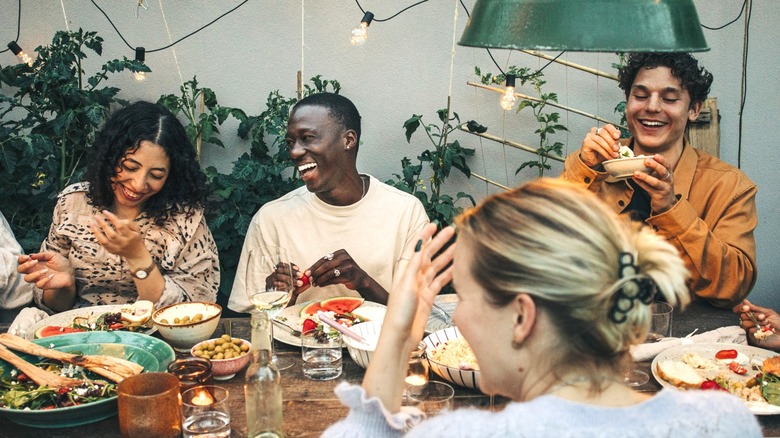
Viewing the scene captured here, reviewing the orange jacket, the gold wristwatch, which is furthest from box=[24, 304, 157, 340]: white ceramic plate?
the orange jacket

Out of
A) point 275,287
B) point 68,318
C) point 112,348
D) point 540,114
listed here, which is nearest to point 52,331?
point 68,318

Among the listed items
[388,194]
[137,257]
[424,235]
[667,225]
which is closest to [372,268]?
[388,194]

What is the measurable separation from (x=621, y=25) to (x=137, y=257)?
82.1 inches

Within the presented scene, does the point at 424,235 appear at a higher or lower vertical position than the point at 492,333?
higher

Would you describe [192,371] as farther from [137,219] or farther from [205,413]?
[137,219]

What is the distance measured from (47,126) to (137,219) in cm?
122

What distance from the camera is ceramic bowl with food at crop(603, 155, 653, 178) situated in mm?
2701

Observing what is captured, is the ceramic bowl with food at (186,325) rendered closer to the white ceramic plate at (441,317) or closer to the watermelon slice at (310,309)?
the watermelon slice at (310,309)

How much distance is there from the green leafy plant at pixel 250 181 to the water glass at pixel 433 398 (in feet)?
7.42

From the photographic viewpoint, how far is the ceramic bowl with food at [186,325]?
90.0 inches

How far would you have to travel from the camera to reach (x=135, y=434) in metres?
1.76

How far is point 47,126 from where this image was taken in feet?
13.0

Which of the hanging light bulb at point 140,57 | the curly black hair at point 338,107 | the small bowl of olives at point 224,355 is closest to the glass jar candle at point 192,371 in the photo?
the small bowl of olives at point 224,355

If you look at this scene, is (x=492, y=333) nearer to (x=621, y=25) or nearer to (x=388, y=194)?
(x=621, y=25)
